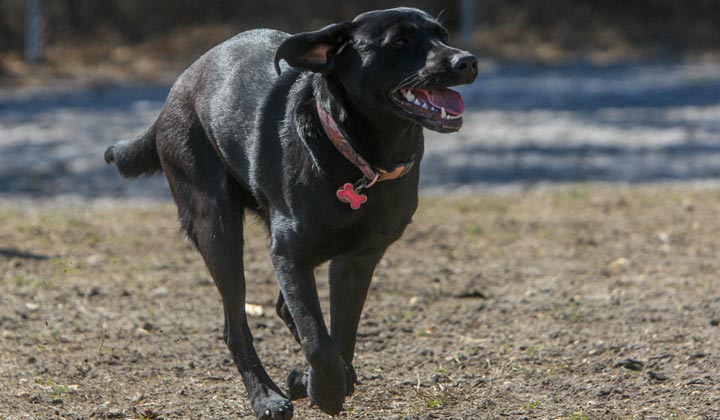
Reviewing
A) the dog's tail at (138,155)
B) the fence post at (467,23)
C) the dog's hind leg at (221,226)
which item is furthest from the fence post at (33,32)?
the dog's hind leg at (221,226)

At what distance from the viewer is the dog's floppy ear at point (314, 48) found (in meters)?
4.26

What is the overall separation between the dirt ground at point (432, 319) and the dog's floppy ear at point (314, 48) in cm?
139

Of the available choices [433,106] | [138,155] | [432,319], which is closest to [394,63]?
[433,106]

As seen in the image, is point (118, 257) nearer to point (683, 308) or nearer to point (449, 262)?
point (449, 262)

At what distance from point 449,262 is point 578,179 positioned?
311 cm

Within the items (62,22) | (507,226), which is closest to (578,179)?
(507,226)

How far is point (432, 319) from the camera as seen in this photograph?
6066 millimetres

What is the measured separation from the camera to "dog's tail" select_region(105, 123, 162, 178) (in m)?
5.36

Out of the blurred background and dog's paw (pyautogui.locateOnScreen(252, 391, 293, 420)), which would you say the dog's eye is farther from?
the blurred background

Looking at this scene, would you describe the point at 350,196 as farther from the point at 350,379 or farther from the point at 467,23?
the point at 467,23

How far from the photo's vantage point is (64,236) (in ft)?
25.5

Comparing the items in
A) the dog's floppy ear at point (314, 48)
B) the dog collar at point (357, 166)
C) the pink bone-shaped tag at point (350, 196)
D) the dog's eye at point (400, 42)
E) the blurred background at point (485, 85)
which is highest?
the dog's eye at point (400, 42)

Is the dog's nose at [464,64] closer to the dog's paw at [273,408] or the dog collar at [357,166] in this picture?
the dog collar at [357,166]

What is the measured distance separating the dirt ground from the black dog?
42cm
